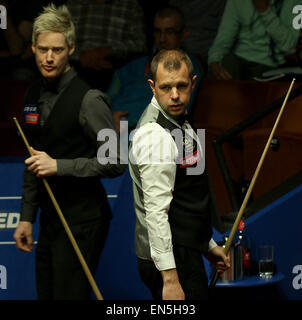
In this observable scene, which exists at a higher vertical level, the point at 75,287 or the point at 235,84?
the point at 235,84

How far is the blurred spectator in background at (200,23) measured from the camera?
4.44 m

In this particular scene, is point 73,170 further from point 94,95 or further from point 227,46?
point 227,46

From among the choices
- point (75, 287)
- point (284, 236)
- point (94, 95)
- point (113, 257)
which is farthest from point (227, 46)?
point (75, 287)

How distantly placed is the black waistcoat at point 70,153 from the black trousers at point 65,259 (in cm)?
4

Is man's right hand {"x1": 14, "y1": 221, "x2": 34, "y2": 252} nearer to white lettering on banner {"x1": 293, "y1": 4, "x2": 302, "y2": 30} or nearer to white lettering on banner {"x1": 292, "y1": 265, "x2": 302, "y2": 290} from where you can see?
white lettering on banner {"x1": 292, "y1": 265, "x2": 302, "y2": 290}

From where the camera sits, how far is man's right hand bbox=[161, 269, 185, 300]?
2076 millimetres

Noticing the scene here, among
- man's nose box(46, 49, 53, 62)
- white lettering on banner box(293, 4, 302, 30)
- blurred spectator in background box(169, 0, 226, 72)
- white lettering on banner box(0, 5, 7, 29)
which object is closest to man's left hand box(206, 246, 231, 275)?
man's nose box(46, 49, 53, 62)

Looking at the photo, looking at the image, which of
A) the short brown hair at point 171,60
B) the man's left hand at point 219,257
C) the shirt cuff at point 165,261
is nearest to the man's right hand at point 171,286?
the shirt cuff at point 165,261

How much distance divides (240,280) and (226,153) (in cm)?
77

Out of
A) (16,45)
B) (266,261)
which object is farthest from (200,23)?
(266,261)

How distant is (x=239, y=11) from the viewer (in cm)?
436

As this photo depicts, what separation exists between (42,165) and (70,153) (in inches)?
5.0

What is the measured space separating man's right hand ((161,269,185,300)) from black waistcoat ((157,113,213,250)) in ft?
0.48

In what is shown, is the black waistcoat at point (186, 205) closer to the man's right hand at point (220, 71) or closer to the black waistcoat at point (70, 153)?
the black waistcoat at point (70, 153)
